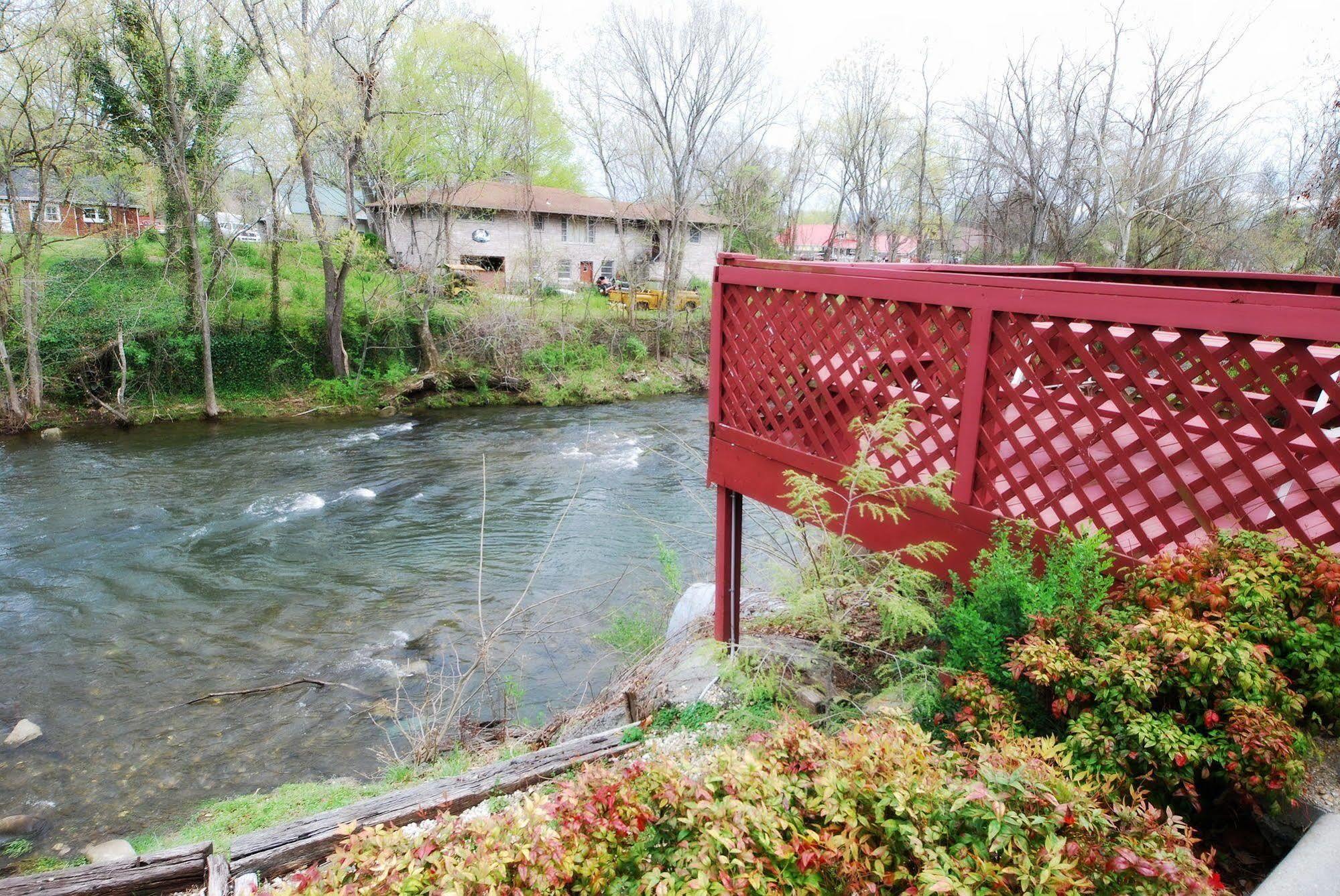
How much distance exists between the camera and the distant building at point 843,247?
34.0 metres

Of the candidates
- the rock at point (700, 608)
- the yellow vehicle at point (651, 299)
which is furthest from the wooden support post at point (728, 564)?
the yellow vehicle at point (651, 299)

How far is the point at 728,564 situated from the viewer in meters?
5.53

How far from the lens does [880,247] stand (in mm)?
40406

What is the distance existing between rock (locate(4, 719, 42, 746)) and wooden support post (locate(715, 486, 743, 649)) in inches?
268

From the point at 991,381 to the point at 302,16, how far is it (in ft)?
77.8

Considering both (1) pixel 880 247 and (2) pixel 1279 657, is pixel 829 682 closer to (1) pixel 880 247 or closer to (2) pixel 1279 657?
(2) pixel 1279 657

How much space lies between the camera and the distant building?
33969 millimetres

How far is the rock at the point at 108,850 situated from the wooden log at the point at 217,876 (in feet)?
6.65

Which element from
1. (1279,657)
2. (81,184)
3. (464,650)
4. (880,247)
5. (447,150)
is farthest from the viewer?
(880,247)

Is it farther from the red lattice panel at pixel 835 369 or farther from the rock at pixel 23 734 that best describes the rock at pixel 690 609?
the rock at pixel 23 734

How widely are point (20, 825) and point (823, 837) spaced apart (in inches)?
280

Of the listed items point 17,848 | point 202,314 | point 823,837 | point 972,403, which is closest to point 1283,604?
point 972,403

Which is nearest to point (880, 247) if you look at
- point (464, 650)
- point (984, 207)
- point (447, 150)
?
point (984, 207)

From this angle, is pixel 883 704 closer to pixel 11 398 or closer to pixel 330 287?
pixel 11 398
